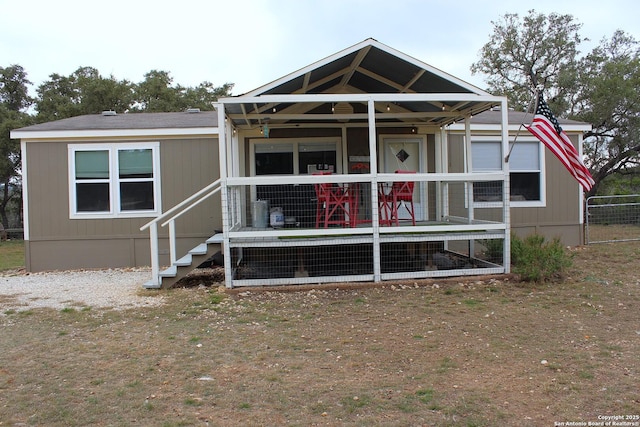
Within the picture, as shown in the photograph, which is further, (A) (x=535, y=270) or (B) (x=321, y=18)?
(B) (x=321, y=18)

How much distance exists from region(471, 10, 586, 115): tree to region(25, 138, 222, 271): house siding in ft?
52.4

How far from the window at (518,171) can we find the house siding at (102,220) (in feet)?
17.4

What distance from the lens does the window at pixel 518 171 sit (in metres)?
9.73

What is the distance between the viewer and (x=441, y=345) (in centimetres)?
418

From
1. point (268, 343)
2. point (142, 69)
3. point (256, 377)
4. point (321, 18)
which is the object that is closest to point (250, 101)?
point (268, 343)

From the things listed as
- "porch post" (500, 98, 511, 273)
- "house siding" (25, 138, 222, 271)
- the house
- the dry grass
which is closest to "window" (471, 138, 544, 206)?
the house

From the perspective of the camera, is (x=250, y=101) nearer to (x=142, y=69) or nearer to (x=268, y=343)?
(x=268, y=343)

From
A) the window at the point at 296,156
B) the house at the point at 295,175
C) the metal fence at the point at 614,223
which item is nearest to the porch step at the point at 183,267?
the house at the point at 295,175

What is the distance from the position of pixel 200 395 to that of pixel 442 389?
162 cm

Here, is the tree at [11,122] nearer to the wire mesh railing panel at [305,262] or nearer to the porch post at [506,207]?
the wire mesh railing panel at [305,262]

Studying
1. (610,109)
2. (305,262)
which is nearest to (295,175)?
(305,262)

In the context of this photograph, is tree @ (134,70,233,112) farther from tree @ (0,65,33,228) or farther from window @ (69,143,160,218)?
window @ (69,143,160,218)

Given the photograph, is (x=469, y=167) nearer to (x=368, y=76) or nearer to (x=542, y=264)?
(x=542, y=264)

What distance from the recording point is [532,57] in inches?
854
